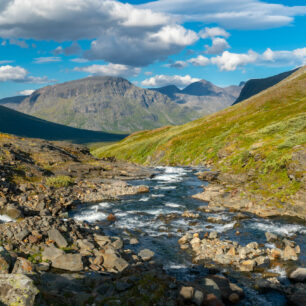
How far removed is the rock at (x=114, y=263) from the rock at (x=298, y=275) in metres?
11.7

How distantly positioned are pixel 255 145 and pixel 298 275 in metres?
40.2

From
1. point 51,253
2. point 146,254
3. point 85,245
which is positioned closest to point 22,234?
point 51,253

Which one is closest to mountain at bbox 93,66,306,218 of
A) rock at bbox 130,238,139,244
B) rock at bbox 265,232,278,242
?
rock at bbox 265,232,278,242


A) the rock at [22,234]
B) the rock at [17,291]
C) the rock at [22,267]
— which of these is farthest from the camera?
the rock at [22,234]

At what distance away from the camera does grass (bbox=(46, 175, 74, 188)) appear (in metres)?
45.4

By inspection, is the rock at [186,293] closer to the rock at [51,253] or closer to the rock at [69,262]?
the rock at [69,262]

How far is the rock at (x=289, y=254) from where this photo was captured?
21.4 meters

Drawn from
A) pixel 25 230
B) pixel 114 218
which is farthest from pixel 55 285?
pixel 114 218

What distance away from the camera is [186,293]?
541 inches

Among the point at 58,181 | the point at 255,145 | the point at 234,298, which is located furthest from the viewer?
the point at 255,145

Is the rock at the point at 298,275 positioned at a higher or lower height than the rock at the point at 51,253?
lower

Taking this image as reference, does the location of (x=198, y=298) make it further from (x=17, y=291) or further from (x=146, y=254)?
(x=146, y=254)

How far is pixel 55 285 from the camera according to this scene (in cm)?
1369

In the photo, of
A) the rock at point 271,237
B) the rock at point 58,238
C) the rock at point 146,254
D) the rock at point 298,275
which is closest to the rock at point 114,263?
the rock at point 146,254
